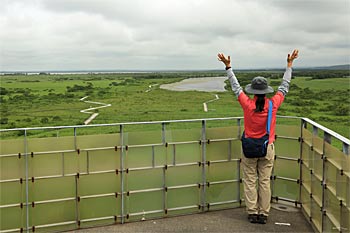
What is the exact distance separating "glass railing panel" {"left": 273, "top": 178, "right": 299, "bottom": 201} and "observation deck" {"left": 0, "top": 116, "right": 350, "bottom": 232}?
0.01 m

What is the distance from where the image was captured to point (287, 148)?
19.8 ft

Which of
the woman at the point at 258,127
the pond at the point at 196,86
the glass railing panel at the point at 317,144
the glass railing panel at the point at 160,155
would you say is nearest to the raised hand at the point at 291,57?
the woman at the point at 258,127

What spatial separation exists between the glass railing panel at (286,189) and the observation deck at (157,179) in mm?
15

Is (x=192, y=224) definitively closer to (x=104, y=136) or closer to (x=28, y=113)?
(x=104, y=136)

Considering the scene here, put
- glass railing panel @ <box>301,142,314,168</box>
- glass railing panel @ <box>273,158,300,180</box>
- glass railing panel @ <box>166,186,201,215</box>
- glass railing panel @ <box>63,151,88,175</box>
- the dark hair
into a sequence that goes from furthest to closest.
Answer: glass railing panel @ <box>273,158,300,180</box> → glass railing panel @ <box>166,186,201,215</box> → glass railing panel @ <box>301,142,314,168</box> → glass railing panel @ <box>63,151,88,175</box> → the dark hair

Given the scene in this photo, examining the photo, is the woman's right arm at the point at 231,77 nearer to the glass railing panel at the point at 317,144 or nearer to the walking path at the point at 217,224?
the glass railing panel at the point at 317,144

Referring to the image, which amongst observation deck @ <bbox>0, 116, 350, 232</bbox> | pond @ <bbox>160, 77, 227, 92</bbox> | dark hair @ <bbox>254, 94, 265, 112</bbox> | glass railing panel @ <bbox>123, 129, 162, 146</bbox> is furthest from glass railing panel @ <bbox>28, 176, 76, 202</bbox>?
pond @ <bbox>160, 77, 227, 92</bbox>

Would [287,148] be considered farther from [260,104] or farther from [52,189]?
[52,189]

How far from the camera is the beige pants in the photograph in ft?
17.4

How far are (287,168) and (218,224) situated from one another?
145 cm

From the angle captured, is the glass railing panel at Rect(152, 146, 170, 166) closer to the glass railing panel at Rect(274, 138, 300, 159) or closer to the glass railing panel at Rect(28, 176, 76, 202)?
the glass railing panel at Rect(28, 176, 76, 202)

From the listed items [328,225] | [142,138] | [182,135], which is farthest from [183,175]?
[328,225]

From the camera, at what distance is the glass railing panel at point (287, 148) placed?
590 centimetres

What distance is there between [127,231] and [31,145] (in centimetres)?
161
